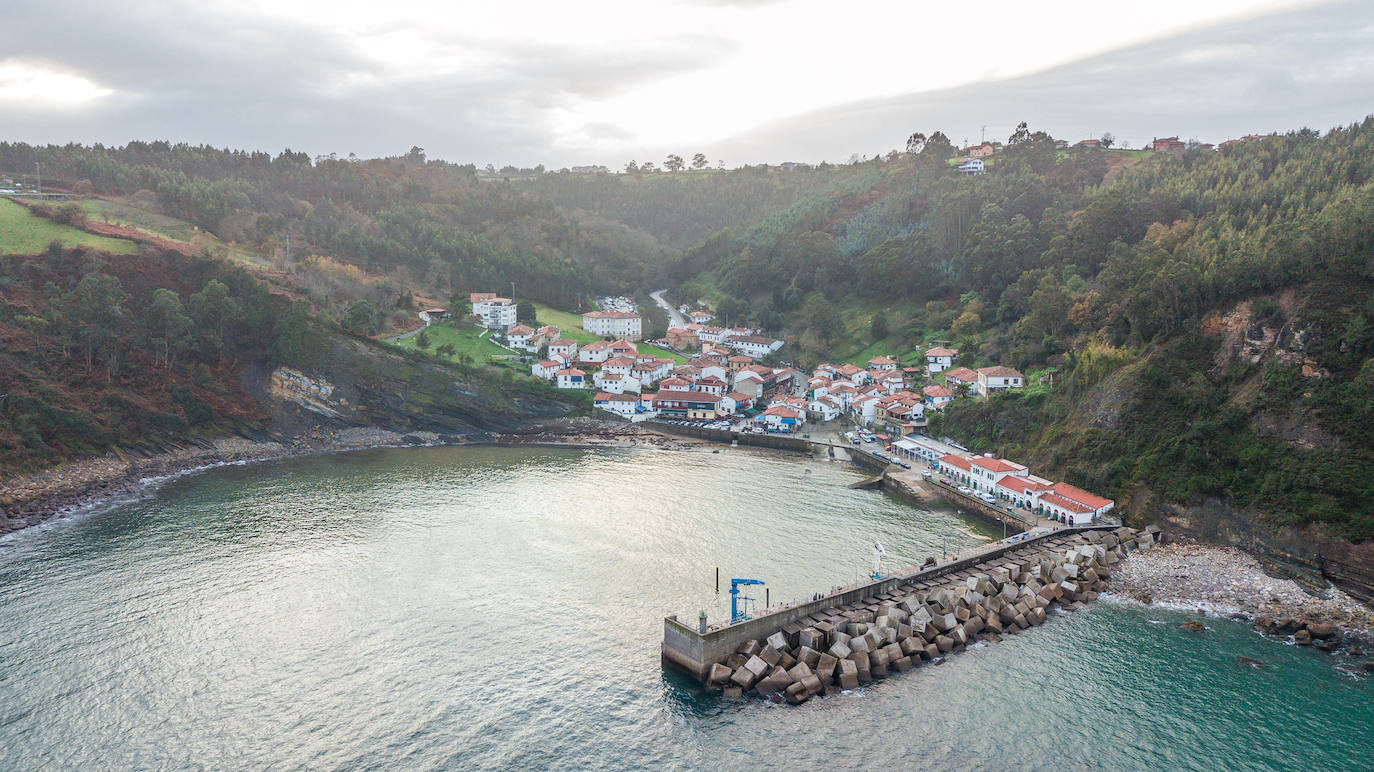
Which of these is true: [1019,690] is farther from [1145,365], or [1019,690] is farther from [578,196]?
[578,196]

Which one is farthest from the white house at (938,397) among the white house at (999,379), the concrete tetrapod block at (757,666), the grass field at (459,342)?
the grass field at (459,342)

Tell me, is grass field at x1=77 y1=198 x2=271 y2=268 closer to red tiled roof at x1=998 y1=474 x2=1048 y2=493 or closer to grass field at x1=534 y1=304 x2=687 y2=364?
grass field at x1=534 y1=304 x2=687 y2=364

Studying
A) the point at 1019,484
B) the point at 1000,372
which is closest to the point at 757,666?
the point at 1019,484

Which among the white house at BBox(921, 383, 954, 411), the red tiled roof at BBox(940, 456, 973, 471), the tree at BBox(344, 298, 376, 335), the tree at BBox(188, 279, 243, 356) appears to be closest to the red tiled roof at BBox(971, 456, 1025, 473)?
the red tiled roof at BBox(940, 456, 973, 471)

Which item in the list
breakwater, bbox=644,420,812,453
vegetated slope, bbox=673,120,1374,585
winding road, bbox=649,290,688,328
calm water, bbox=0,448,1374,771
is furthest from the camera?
winding road, bbox=649,290,688,328

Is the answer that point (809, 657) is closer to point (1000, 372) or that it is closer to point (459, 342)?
point (1000, 372)

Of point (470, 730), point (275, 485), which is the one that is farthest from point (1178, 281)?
point (275, 485)

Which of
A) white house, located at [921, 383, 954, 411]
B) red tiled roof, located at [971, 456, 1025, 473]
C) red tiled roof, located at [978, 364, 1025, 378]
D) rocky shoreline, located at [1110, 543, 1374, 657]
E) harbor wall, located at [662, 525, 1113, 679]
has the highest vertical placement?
red tiled roof, located at [978, 364, 1025, 378]
